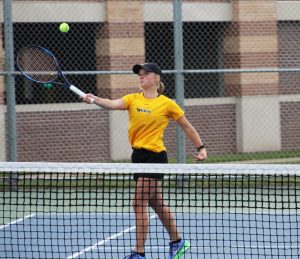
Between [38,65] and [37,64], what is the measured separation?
2cm

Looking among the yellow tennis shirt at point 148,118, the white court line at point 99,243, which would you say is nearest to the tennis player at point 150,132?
the yellow tennis shirt at point 148,118

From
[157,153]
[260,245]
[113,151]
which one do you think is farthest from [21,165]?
[113,151]

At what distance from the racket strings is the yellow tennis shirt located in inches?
29.9

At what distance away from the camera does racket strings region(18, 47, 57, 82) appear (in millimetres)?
7855

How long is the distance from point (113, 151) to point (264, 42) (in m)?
3.87

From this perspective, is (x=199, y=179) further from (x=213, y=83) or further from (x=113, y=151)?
(x=213, y=83)

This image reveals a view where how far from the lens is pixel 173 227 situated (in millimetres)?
7480

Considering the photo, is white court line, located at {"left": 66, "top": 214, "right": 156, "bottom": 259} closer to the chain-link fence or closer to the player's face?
the player's face

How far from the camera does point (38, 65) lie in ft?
27.1

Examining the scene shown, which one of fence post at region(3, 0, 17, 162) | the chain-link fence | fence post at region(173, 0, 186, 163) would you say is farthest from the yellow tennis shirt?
the chain-link fence

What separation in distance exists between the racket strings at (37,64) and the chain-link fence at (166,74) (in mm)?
7858

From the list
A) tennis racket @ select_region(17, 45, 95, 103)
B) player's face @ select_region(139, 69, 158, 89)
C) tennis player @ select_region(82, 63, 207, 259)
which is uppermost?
tennis racket @ select_region(17, 45, 95, 103)

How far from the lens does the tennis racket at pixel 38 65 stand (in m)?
7.81

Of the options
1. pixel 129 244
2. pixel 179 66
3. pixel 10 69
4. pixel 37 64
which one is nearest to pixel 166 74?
pixel 179 66
